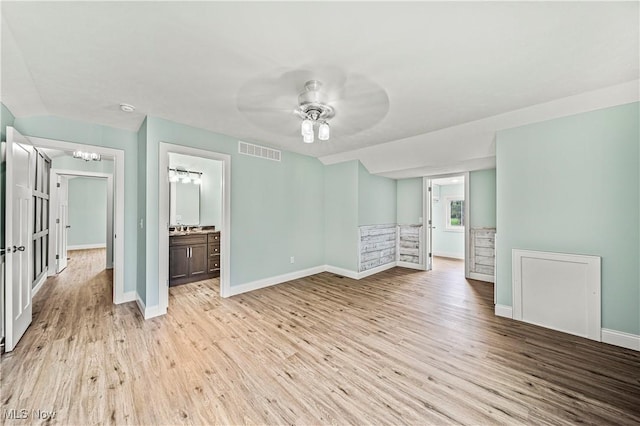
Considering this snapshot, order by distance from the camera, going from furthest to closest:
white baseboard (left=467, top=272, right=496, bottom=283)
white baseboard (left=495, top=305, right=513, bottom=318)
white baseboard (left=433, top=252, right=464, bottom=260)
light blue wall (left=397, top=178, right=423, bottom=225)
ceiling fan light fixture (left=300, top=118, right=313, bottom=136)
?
1. white baseboard (left=433, top=252, right=464, bottom=260)
2. light blue wall (left=397, top=178, right=423, bottom=225)
3. white baseboard (left=467, top=272, right=496, bottom=283)
4. white baseboard (left=495, top=305, right=513, bottom=318)
5. ceiling fan light fixture (left=300, top=118, right=313, bottom=136)

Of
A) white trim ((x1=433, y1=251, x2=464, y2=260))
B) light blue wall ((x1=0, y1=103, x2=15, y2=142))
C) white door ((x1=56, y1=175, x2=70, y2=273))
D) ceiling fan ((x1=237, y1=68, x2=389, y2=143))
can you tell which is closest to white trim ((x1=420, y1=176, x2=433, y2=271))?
white trim ((x1=433, y1=251, x2=464, y2=260))

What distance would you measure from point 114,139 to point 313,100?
10.2ft

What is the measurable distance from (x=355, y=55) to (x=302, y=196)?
335cm

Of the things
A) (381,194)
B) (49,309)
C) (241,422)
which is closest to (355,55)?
(241,422)

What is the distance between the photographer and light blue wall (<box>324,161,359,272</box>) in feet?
16.3

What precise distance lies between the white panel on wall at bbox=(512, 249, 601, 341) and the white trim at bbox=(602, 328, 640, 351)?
0.21 ft

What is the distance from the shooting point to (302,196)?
16.5 ft

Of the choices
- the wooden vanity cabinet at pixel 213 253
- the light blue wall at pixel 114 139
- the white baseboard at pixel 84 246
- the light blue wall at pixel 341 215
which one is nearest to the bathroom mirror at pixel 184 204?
the wooden vanity cabinet at pixel 213 253

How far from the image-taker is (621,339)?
2.44 m

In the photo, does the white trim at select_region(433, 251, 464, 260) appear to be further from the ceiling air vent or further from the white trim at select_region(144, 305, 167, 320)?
the white trim at select_region(144, 305, 167, 320)

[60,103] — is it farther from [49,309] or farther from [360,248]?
[360,248]

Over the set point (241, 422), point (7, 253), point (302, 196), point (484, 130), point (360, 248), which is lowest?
point (241, 422)

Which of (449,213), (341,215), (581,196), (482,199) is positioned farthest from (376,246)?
(449,213)

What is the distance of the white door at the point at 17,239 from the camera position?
228cm
